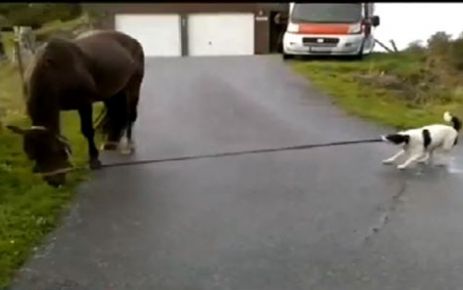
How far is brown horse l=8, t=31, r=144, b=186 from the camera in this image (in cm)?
738

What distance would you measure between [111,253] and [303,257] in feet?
4.37

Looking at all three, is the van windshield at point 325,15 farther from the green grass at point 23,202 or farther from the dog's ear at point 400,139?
the dog's ear at point 400,139

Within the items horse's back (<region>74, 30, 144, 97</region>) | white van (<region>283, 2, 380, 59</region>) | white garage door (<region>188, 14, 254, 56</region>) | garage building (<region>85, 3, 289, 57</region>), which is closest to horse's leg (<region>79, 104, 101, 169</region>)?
horse's back (<region>74, 30, 144, 97</region>)

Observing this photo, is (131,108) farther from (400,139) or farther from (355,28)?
(355,28)

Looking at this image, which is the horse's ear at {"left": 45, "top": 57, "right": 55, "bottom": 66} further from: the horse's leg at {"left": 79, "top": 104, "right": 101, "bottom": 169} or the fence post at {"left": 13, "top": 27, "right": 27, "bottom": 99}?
the horse's leg at {"left": 79, "top": 104, "right": 101, "bottom": 169}

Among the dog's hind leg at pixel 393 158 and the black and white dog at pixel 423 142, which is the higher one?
the black and white dog at pixel 423 142

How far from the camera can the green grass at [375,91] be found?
13.0 m

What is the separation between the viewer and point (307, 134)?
36.7 ft

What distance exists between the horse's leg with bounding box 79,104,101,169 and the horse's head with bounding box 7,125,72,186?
66 cm

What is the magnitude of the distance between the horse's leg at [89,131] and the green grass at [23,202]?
15 cm

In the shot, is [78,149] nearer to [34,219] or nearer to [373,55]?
[34,219]

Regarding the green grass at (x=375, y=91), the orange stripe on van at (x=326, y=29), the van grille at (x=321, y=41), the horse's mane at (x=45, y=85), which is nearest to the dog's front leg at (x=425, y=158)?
the green grass at (x=375, y=91)

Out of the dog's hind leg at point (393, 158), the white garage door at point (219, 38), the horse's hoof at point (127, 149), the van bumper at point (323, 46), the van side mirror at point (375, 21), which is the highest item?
the horse's hoof at point (127, 149)

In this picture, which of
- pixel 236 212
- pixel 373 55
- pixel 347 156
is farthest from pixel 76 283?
pixel 373 55
